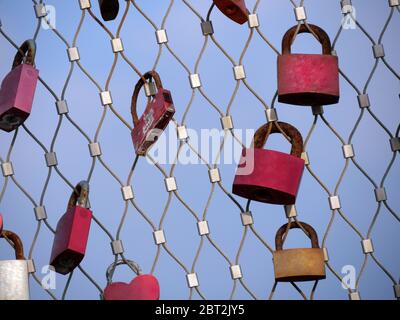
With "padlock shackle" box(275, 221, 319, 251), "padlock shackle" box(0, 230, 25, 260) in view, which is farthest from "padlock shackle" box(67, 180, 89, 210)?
"padlock shackle" box(275, 221, 319, 251)

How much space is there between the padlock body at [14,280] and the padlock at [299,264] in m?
1.05

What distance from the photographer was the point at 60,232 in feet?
18.1

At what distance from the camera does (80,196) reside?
219 inches

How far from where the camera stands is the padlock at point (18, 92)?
5.61 metres

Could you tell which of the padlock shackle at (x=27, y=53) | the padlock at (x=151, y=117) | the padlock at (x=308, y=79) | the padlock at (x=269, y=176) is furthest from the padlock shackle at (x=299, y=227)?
the padlock shackle at (x=27, y=53)

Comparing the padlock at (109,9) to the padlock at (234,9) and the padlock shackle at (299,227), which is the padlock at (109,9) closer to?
the padlock at (234,9)

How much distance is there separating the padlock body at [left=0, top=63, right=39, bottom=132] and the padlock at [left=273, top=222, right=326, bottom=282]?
1230 millimetres

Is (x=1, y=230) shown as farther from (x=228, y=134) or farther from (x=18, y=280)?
(x=228, y=134)
